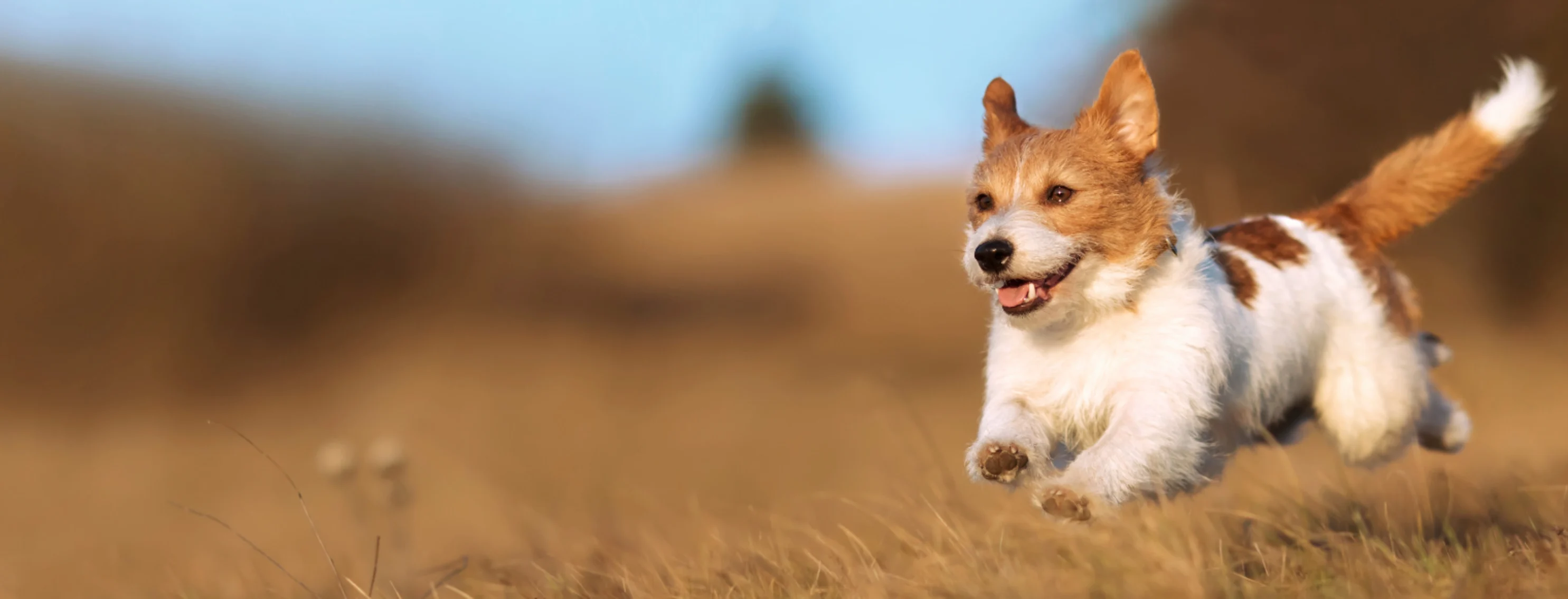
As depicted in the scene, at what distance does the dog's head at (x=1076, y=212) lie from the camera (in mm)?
3105

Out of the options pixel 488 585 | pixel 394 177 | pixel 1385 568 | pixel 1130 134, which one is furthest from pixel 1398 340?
pixel 394 177

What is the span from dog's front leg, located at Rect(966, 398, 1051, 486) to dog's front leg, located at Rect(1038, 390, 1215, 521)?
15 cm

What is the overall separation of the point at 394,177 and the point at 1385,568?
18.0 m

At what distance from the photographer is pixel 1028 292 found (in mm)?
3139

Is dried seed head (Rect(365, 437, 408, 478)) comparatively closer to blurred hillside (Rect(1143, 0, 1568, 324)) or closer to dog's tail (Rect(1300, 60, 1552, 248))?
dog's tail (Rect(1300, 60, 1552, 248))

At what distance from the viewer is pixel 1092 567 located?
8.30ft

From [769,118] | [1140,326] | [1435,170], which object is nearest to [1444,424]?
[1435,170]

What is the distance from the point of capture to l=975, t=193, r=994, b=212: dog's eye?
11.4 feet

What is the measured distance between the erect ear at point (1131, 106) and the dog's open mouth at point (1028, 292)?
504mm

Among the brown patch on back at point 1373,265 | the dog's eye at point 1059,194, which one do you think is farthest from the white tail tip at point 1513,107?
the dog's eye at point 1059,194

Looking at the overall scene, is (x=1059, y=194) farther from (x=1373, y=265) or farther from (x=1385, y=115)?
(x=1385, y=115)

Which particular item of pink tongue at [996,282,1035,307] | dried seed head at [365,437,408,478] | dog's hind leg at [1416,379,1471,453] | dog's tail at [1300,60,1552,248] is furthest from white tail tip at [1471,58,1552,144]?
dried seed head at [365,437,408,478]

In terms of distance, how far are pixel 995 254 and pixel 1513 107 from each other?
2855mm

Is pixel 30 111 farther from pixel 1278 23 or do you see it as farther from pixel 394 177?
pixel 1278 23
